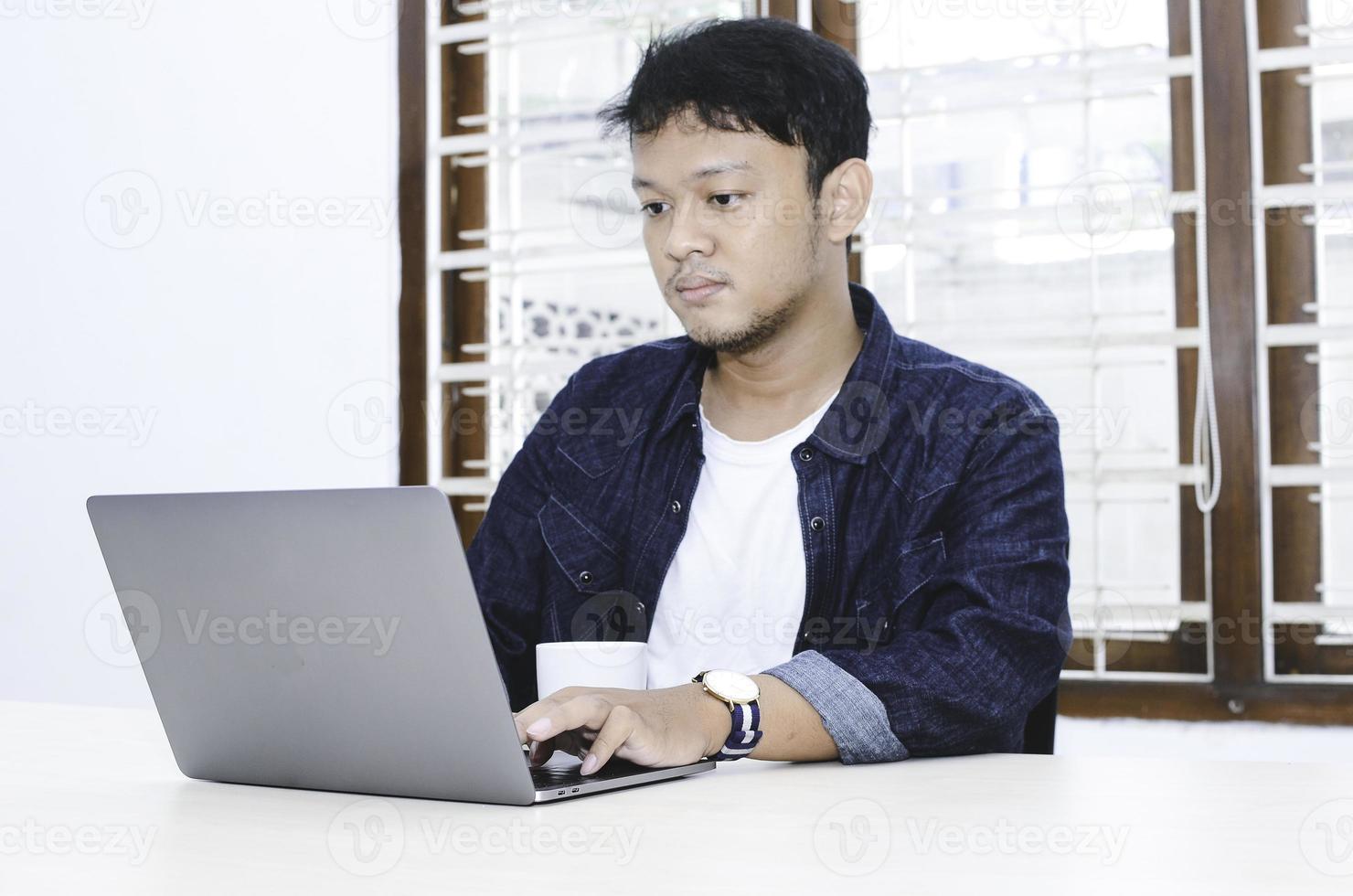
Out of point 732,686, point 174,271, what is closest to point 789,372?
point 732,686

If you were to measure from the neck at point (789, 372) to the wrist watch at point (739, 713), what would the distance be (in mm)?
595

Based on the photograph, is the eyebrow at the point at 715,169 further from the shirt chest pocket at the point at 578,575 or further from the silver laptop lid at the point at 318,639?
the silver laptop lid at the point at 318,639

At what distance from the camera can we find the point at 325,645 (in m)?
0.92

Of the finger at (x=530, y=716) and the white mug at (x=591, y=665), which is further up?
the white mug at (x=591, y=665)

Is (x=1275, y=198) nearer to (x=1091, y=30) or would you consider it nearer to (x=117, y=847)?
(x=1091, y=30)

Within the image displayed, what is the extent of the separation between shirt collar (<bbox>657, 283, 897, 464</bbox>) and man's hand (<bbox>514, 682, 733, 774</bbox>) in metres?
0.51

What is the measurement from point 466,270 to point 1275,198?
148cm

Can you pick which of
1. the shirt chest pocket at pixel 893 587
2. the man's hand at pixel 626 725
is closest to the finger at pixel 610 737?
the man's hand at pixel 626 725

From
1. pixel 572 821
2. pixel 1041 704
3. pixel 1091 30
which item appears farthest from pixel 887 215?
pixel 572 821

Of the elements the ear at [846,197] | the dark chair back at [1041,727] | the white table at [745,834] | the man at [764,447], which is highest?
the ear at [846,197]

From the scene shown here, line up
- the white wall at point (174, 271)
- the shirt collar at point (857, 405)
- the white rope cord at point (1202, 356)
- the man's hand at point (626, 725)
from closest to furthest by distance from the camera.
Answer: the man's hand at point (626, 725) → the shirt collar at point (857, 405) → the white rope cord at point (1202, 356) → the white wall at point (174, 271)

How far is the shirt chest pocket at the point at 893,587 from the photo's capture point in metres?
1.42

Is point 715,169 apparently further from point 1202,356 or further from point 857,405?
point 1202,356

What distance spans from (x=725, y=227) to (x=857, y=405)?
0.83 feet
